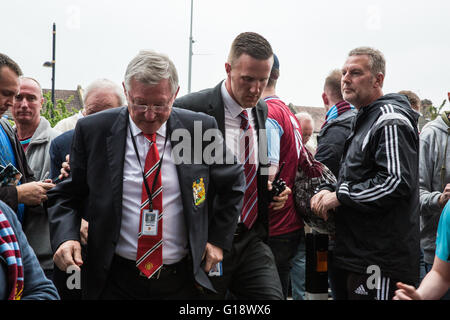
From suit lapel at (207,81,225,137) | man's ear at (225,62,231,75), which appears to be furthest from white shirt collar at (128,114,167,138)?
man's ear at (225,62,231,75)

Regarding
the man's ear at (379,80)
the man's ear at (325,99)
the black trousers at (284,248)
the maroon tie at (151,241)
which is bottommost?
the black trousers at (284,248)

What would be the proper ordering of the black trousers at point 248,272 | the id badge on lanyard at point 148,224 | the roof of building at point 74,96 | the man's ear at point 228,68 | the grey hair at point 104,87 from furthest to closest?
the roof of building at point 74,96, the grey hair at point 104,87, the man's ear at point 228,68, the black trousers at point 248,272, the id badge on lanyard at point 148,224

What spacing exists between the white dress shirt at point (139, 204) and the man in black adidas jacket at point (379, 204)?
125 centimetres

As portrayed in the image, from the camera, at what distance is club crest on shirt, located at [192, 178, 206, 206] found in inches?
103

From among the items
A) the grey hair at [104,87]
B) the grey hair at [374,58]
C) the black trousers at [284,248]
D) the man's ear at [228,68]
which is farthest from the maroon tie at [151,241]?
the grey hair at [374,58]

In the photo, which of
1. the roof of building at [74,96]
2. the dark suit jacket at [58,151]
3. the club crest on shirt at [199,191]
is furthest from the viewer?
the roof of building at [74,96]

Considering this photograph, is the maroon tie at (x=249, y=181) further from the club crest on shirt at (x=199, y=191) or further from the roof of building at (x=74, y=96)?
the roof of building at (x=74, y=96)

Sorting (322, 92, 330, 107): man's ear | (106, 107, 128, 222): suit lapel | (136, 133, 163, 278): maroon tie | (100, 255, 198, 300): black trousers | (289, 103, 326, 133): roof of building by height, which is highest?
(322, 92, 330, 107): man's ear

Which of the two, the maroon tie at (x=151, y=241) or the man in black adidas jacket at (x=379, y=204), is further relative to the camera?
the man in black adidas jacket at (x=379, y=204)

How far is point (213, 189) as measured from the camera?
282 cm

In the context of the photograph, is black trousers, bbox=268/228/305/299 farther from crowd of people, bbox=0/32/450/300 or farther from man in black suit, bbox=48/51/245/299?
man in black suit, bbox=48/51/245/299

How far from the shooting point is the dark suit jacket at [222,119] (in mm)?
3201

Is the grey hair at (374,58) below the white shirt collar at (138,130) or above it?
above

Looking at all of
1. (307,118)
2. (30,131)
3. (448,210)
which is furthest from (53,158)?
(307,118)
